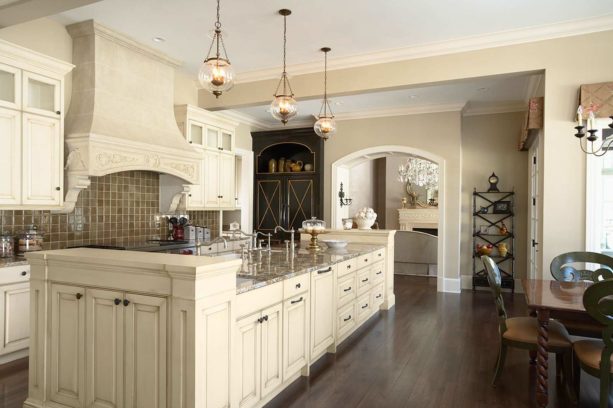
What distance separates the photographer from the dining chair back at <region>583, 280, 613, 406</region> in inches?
89.4

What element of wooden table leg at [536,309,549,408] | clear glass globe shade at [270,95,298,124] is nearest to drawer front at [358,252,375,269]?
clear glass globe shade at [270,95,298,124]

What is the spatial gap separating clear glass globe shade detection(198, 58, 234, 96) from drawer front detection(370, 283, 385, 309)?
9.36ft

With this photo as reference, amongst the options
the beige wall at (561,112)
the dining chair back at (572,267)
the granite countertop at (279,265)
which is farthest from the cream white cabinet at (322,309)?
the beige wall at (561,112)

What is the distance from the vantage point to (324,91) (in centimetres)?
503

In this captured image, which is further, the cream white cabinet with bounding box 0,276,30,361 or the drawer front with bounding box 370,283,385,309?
the drawer front with bounding box 370,283,385,309

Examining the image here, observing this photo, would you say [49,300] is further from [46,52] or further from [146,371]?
[46,52]

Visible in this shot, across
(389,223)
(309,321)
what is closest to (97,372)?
(309,321)

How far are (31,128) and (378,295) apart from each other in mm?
3946

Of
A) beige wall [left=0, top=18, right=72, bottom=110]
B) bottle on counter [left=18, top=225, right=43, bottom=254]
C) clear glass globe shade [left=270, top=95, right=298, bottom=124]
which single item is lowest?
bottle on counter [left=18, top=225, right=43, bottom=254]

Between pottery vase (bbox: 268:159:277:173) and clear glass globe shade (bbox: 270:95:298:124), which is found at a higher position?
clear glass globe shade (bbox: 270:95:298:124)

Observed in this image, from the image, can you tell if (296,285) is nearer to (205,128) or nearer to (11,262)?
(11,262)

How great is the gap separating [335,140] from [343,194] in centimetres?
100

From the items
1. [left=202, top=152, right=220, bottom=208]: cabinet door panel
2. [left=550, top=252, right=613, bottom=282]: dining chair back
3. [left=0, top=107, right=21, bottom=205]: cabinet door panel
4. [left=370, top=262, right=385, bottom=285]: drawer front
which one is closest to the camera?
[left=0, top=107, right=21, bottom=205]: cabinet door panel

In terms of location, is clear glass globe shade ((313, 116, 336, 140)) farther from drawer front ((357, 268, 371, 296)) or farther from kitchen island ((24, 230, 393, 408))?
kitchen island ((24, 230, 393, 408))
